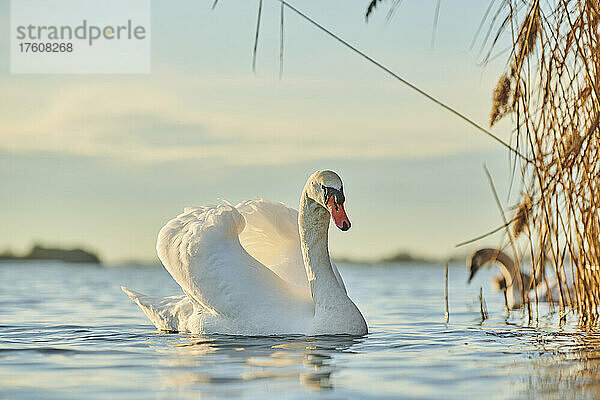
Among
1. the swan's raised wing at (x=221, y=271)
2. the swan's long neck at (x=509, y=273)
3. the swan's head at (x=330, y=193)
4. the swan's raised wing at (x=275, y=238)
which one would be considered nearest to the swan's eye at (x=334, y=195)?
the swan's head at (x=330, y=193)

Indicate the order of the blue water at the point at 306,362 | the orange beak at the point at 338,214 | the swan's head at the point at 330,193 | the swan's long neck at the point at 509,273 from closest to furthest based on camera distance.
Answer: the blue water at the point at 306,362, the orange beak at the point at 338,214, the swan's head at the point at 330,193, the swan's long neck at the point at 509,273

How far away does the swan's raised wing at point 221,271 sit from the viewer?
26.0 ft

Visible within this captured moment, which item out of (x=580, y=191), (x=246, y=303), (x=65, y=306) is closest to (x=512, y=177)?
(x=580, y=191)

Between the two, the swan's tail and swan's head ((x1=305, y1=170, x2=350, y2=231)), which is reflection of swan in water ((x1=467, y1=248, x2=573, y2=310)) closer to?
the swan's tail

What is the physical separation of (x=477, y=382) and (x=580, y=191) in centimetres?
248

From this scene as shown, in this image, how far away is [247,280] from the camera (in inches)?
314

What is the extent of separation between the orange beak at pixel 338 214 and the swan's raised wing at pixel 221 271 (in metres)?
0.89

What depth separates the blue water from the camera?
17.4 ft

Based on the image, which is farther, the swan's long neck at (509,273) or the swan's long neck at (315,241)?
the swan's long neck at (509,273)

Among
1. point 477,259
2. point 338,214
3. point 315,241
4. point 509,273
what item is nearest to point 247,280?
point 315,241

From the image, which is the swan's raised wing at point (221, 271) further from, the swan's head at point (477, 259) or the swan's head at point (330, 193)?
the swan's head at point (477, 259)

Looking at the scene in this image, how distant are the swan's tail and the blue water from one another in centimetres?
15

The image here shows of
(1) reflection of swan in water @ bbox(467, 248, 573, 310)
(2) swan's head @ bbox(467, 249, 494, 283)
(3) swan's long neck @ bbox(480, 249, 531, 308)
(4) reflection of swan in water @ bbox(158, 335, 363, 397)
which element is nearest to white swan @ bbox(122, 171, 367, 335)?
(4) reflection of swan in water @ bbox(158, 335, 363, 397)

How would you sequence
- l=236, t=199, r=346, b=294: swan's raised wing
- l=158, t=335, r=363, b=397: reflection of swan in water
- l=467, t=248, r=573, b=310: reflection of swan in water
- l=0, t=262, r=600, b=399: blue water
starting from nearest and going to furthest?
l=0, t=262, r=600, b=399: blue water → l=158, t=335, r=363, b=397: reflection of swan in water → l=236, t=199, r=346, b=294: swan's raised wing → l=467, t=248, r=573, b=310: reflection of swan in water
